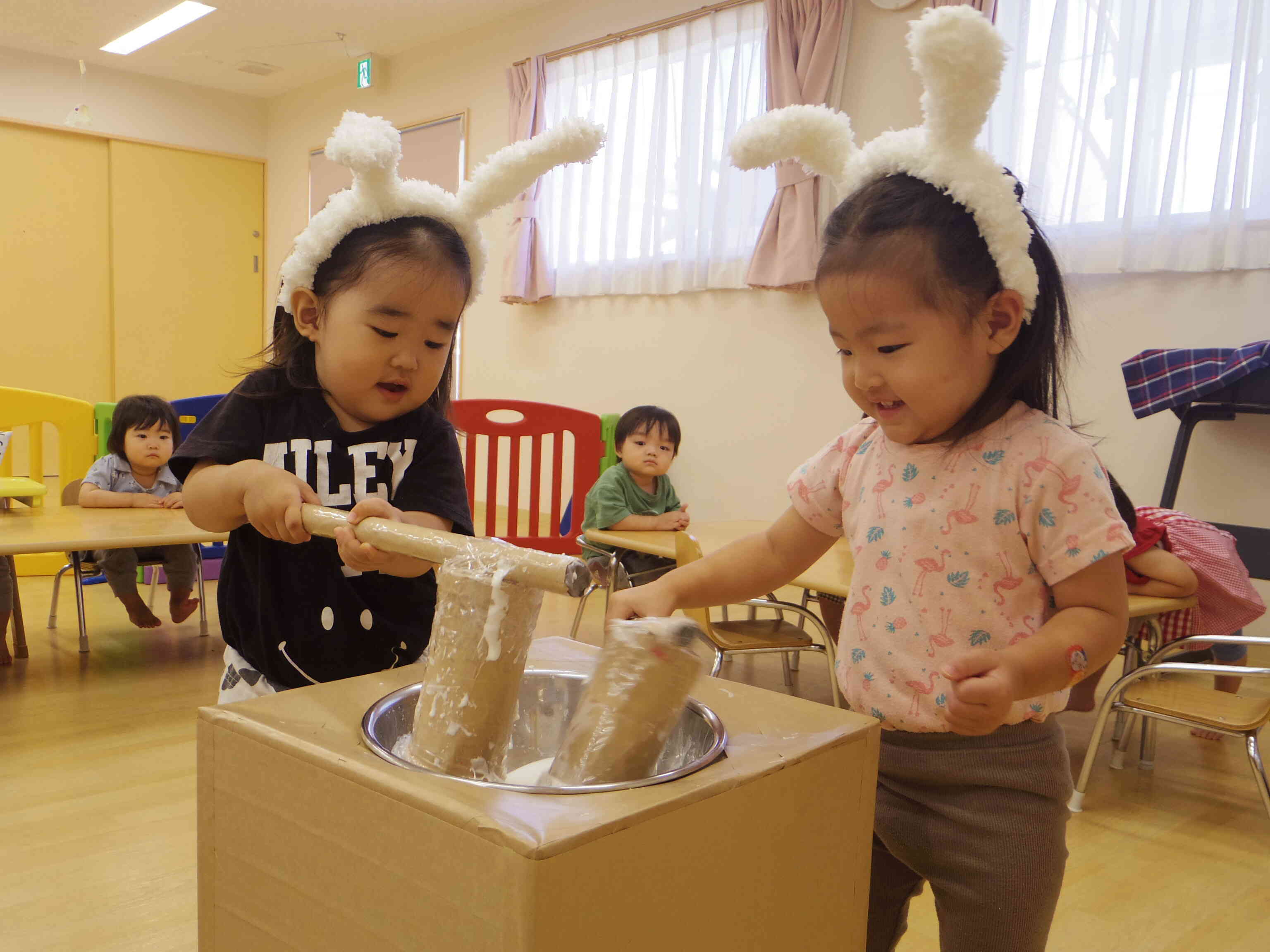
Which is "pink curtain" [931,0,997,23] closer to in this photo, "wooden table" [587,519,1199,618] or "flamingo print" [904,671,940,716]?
"wooden table" [587,519,1199,618]

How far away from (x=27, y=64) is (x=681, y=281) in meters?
5.14

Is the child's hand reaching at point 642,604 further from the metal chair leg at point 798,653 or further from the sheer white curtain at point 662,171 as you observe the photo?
the sheer white curtain at point 662,171

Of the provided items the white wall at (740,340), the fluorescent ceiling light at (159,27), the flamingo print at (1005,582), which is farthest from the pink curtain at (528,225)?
the flamingo print at (1005,582)

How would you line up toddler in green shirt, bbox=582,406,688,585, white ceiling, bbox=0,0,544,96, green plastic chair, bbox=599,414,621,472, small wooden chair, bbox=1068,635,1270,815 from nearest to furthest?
small wooden chair, bbox=1068,635,1270,815 < toddler in green shirt, bbox=582,406,688,585 < green plastic chair, bbox=599,414,621,472 < white ceiling, bbox=0,0,544,96

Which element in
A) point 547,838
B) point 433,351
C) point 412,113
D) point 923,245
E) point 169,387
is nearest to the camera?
point 547,838

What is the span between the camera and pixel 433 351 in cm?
114

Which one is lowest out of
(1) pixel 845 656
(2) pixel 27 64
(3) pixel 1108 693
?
(3) pixel 1108 693

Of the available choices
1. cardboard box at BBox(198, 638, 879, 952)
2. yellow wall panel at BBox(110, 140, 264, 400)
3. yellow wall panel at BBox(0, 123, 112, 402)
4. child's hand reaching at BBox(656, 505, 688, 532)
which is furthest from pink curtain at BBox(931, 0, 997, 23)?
yellow wall panel at BBox(0, 123, 112, 402)

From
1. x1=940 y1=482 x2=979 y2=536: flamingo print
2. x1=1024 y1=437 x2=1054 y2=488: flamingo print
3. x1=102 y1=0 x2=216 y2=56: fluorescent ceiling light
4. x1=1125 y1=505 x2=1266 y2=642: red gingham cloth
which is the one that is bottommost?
x1=1125 y1=505 x2=1266 y2=642: red gingham cloth

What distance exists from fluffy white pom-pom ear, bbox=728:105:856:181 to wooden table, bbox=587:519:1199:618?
33.2 inches

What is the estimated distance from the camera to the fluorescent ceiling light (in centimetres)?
630

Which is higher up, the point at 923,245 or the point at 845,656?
the point at 923,245

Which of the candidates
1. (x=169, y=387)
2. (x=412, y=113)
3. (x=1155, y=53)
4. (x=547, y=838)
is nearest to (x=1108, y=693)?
(x=547, y=838)

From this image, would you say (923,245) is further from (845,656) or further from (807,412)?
(807,412)
